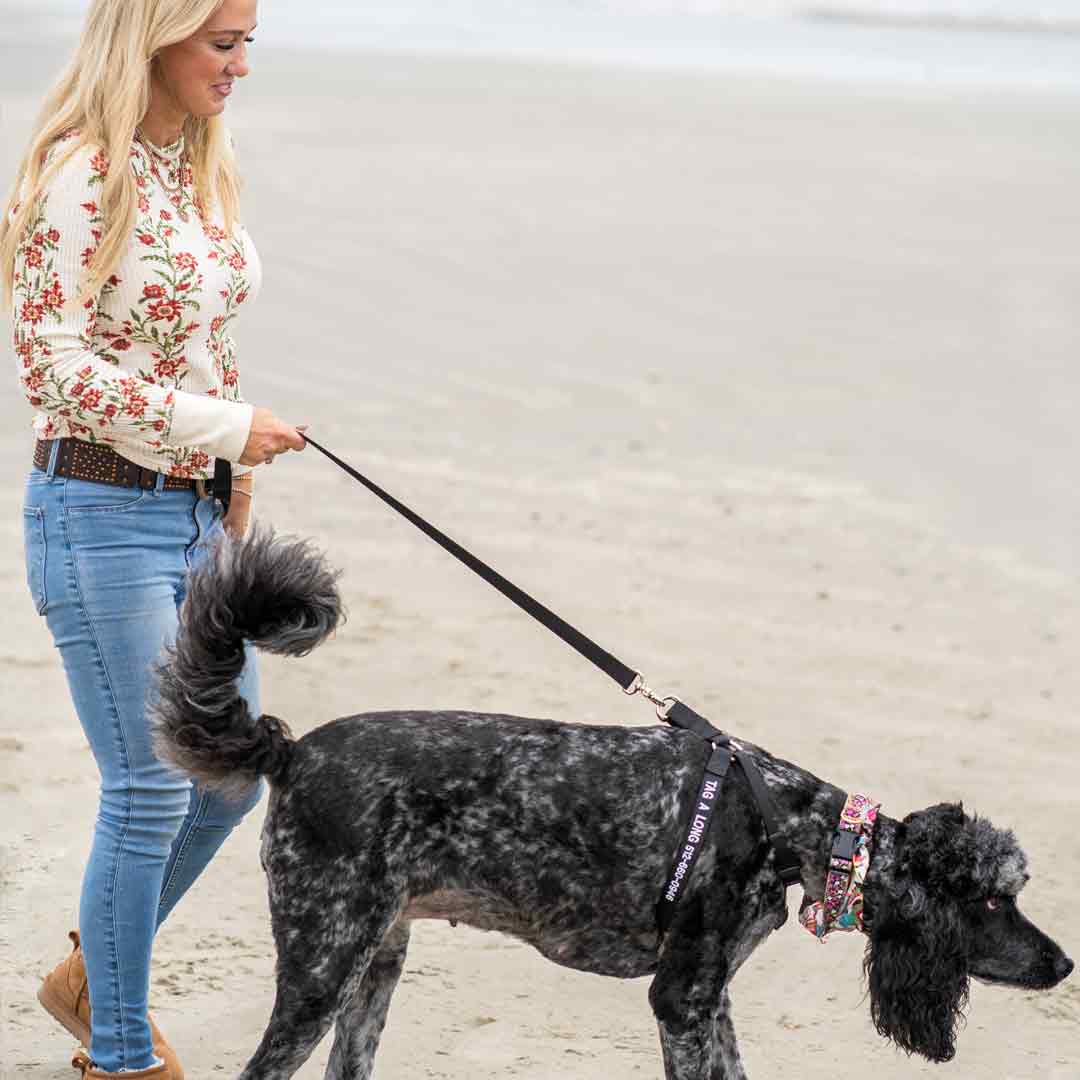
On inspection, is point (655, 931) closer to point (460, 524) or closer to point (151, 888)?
point (151, 888)

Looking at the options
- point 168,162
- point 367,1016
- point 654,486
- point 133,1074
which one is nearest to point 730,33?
point 654,486

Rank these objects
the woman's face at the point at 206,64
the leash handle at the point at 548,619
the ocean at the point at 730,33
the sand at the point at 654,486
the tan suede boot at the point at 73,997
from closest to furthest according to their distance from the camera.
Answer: the woman's face at the point at 206,64
the leash handle at the point at 548,619
the tan suede boot at the point at 73,997
the sand at the point at 654,486
the ocean at the point at 730,33

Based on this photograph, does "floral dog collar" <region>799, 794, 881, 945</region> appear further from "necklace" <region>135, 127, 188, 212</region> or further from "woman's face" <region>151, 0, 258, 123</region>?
"woman's face" <region>151, 0, 258, 123</region>

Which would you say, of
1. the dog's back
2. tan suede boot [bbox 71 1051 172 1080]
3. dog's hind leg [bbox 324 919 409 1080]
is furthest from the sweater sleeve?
tan suede boot [bbox 71 1051 172 1080]

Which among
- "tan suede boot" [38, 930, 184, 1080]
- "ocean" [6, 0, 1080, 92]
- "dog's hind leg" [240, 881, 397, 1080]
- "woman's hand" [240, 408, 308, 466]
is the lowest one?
"ocean" [6, 0, 1080, 92]

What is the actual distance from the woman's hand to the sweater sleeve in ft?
0.33

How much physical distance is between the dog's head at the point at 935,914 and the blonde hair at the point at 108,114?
199cm

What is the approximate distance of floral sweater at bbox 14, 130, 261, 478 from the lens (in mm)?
3816

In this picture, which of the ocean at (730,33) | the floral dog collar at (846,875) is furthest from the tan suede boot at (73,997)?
the ocean at (730,33)

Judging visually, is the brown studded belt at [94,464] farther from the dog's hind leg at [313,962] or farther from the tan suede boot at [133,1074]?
the tan suede boot at [133,1074]

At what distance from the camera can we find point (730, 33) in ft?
92.6

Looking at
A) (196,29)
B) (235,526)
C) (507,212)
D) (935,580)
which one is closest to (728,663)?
(935,580)

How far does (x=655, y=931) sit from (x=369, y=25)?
78.6 ft

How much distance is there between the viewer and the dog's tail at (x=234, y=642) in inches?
150
